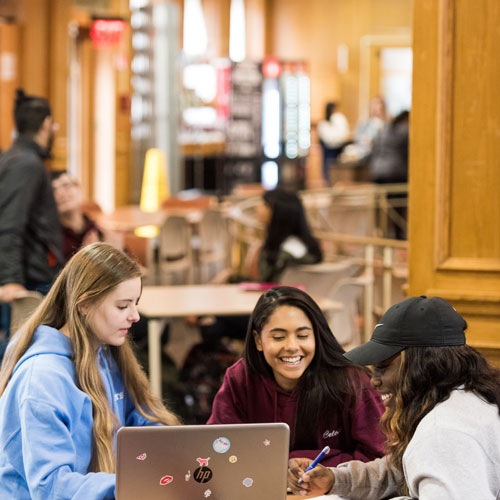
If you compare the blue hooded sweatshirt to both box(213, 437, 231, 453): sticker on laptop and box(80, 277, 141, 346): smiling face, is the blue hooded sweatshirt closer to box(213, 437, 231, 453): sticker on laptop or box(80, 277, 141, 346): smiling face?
box(80, 277, 141, 346): smiling face

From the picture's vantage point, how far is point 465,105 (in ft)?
10.4

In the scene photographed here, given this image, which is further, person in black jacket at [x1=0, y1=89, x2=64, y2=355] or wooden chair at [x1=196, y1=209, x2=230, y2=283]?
wooden chair at [x1=196, y1=209, x2=230, y2=283]

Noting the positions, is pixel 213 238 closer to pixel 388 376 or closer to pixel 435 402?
pixel 388 376

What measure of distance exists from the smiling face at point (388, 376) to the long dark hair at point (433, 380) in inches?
0.9

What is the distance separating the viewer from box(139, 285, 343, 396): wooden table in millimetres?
4433

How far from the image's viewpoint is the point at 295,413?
246cm

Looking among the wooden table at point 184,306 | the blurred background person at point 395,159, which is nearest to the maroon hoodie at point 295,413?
the wooden table at point 184,306

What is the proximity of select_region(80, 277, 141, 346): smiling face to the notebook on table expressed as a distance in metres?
0.50

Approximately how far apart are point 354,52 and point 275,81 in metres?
2.66

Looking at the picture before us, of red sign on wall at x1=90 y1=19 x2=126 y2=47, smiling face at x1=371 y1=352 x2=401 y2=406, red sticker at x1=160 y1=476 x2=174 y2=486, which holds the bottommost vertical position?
red sticker at x1=160 y1=476 x2=174 y2=486

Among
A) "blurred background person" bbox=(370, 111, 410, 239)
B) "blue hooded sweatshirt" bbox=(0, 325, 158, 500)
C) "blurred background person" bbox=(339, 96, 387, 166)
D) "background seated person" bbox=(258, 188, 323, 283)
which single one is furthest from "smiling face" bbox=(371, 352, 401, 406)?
"blurred background person" bbox=(339, 96, 387, 166)

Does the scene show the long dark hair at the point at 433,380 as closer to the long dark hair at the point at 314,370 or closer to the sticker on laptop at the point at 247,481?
the sticker on laptop at the point at 247,481

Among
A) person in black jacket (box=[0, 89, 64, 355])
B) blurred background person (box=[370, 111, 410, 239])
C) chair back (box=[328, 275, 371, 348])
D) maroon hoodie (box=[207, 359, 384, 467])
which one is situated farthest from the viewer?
blurred background person (box=[370, 111, 410, 239])

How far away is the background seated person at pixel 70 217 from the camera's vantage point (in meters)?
4.85
